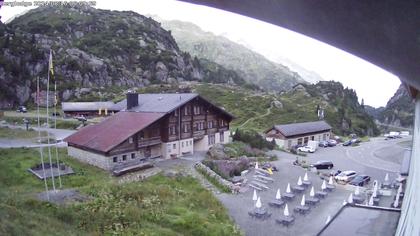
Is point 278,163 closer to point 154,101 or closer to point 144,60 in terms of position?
point 154,101

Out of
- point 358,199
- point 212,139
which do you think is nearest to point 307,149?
point 212,139

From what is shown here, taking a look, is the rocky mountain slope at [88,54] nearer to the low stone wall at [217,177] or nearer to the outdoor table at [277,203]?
the low stone wall at [217,177]

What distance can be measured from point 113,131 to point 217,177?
987 cm

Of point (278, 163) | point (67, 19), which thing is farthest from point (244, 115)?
point (67, 19)

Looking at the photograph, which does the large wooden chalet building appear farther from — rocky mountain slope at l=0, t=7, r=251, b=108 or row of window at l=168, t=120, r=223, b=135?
rocky mountain slope at l=0, t=7, r=251, b=108

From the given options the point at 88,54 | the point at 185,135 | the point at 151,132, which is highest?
the point at 88,54

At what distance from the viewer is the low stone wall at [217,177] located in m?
25.4

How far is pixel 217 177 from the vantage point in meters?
26.9

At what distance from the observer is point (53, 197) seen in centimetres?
1928

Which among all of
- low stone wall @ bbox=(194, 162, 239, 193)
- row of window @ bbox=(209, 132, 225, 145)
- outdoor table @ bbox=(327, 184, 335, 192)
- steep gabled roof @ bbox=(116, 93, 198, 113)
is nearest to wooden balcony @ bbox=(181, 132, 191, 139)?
steep gabled roof @ bbox=(116, 93, 198, 113)

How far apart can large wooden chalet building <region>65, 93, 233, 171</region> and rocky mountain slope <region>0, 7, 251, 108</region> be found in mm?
47574

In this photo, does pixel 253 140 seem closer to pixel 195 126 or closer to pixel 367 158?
pixel 195 126

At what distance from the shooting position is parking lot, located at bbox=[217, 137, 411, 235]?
19.2 metres

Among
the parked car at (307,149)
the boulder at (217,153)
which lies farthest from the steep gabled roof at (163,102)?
the parked car at (307,149)
